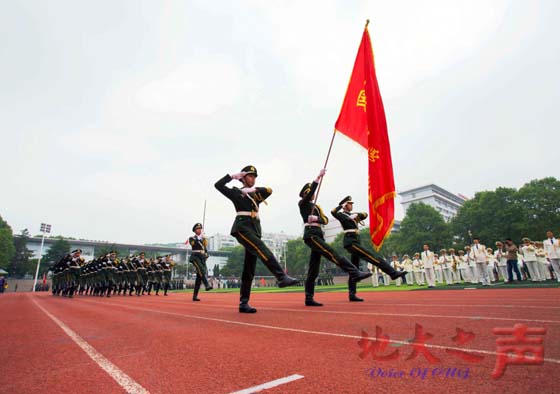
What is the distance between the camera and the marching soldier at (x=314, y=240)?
21.2 ft

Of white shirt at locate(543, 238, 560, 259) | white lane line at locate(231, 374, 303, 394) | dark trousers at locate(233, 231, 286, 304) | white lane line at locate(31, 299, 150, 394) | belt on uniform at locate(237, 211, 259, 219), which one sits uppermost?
white shirt at locate(543, 238, 560, 259)

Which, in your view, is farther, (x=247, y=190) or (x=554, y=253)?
(x=554, y=253)

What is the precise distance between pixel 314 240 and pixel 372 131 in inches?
112

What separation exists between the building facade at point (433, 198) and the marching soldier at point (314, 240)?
9638 centimetres

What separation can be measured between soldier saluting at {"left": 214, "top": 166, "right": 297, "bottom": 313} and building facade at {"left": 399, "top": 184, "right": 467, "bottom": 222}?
3863 inches

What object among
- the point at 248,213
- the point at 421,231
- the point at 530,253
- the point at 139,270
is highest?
the point at 421,231

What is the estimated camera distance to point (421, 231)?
5238 centimetres

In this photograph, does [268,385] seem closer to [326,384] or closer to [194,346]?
[326,384]

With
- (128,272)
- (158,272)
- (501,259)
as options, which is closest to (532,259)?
(501,259)

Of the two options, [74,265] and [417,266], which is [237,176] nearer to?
[74,265]

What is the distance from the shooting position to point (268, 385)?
72.1 inches

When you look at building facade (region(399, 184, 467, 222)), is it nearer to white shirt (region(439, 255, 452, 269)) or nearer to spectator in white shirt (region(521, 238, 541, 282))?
white shirt (region(439, 255, 452, 269))

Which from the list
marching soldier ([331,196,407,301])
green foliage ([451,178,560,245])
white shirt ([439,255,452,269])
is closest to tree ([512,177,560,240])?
green foliage ([451,178,560,245])

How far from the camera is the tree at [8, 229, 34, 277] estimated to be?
65750 mm
